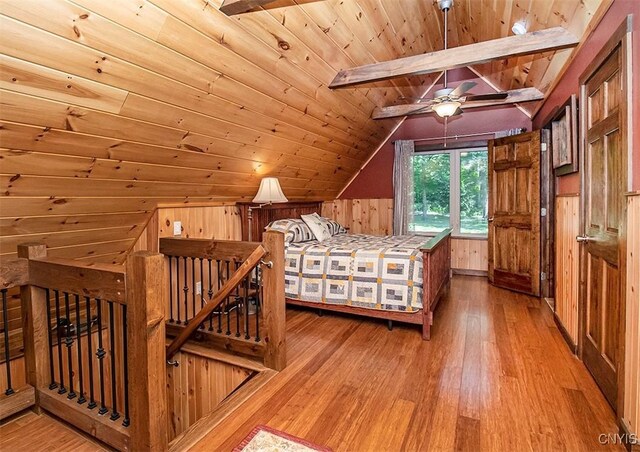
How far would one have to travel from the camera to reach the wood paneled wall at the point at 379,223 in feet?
17.6

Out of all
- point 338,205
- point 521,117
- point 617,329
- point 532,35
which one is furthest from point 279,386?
point 521,117

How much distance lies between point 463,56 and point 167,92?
2.42m

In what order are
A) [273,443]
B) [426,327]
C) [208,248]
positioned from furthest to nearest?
[426,327] → [208,248] → [273,443]

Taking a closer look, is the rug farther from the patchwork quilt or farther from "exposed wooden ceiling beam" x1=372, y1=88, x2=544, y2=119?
"exposed wooden ceiling beam" x1=372, y1=88, x2=544, y2=119

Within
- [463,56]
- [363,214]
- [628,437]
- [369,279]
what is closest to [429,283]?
[369,279]

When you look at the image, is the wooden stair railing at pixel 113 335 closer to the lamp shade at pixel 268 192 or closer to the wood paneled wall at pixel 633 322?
the lamp shade at pixel 268 192

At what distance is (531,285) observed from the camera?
4.22 meters

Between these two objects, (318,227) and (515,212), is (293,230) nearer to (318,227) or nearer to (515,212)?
(318,227)

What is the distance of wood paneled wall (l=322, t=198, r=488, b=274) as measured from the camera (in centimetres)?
537

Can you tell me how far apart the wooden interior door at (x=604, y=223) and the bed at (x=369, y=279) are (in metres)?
1.10

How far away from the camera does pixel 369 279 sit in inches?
128

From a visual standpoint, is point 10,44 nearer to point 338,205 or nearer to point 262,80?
point 262,80

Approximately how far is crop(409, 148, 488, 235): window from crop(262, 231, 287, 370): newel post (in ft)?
12.3

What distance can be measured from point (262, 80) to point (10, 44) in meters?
1.52
